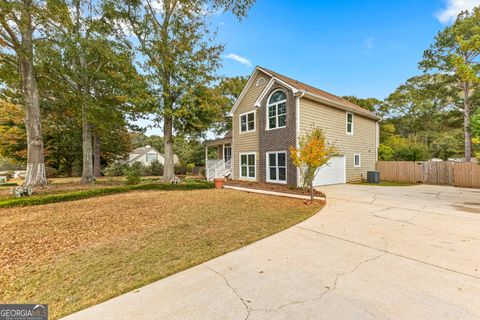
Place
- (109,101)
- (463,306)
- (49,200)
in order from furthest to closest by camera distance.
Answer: (109,101)
(49,200)
(463,306)

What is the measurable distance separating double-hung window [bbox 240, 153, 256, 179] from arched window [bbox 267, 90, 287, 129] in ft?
9.10

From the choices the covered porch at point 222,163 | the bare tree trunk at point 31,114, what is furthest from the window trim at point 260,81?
the bare tree trunk at point 31,114

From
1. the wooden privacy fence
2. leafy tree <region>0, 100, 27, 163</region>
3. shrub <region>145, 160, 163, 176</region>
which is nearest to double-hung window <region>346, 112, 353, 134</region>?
the wooden privacy fence

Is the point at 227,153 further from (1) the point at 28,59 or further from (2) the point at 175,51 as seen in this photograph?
(1) the point at 28,59

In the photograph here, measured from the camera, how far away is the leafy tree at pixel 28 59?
8523 mm

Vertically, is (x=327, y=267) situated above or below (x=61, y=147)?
below

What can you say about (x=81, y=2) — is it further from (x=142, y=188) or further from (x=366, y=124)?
(x=366, y=124)

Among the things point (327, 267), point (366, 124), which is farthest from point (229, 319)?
point (366, 124)

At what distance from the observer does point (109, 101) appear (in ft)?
48.2

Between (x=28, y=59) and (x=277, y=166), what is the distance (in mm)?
13540

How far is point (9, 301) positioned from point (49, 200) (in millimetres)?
6918

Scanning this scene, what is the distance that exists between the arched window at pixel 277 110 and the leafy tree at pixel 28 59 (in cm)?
1189

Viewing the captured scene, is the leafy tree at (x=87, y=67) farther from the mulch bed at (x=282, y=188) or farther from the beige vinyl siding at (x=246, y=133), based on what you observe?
the mulch bed at (x=282, y=188)

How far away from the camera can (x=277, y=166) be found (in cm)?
1252
